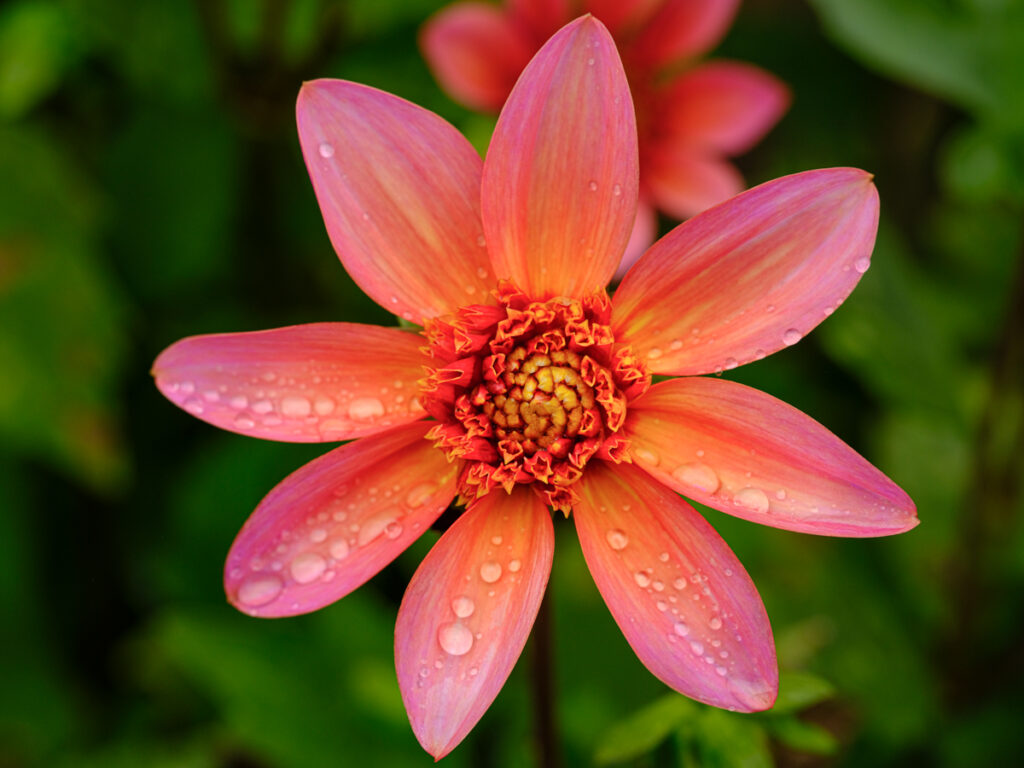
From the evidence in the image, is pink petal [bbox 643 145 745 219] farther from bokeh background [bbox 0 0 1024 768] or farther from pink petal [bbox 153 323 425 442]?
pink petal [bbox 153 323 425 442]

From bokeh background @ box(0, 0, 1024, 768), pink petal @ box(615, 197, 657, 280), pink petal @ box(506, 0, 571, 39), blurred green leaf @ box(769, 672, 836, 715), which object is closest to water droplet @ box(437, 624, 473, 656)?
blurred green leaf @ box(769, 672, 836, 715)

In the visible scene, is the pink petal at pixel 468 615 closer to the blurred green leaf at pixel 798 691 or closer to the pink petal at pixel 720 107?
the blurred green leaf at pixel 798 691

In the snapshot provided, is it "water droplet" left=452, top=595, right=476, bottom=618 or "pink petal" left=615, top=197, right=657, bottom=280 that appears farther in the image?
"pink petal" left=615, top=197, right=657, bottom=280

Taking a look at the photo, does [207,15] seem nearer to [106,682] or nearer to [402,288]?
[402,288]

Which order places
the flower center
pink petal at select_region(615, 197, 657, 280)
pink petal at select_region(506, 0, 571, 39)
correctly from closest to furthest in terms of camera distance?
the flower center, pink petal at select_region(615, 197, 657, 280), pink petal at select_region(506, 0, 571, 39)

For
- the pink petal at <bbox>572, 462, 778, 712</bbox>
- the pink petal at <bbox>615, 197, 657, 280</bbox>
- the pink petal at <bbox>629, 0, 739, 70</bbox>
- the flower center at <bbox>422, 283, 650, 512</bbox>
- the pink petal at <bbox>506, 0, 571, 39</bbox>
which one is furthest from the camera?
the pink petal at <bbox>629, 0, 739, 70</bbox>

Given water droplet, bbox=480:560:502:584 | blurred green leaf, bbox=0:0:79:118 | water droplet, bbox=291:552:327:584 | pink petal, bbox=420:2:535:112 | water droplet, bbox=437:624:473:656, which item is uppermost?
blurred green leaf, bbox=0:0:79:118
